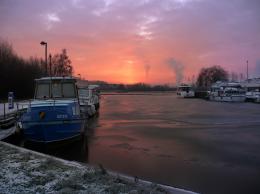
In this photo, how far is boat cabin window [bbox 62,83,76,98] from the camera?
17938 mm

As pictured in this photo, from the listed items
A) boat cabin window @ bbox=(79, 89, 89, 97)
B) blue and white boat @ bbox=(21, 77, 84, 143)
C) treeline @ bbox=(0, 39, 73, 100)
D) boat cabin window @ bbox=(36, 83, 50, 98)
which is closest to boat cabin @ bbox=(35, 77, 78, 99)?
boat cabin window @ bbox=(36, 83, 50, 98)

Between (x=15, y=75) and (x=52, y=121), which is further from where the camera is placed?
(x=15, y=75)

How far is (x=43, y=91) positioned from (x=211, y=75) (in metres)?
157

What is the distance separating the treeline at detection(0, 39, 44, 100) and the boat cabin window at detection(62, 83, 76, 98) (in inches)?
1511

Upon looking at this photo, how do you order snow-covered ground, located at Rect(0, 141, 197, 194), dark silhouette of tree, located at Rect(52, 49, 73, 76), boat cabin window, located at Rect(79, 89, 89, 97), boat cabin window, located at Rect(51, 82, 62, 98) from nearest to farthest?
snow-covered ground, located at Rect(0, 141, 197, 194) → boat cabin window, located at Rect(51, 82, 62, 98) → boat cabin window, located at Rect(79, 89, 89, 97) → dark silhouette of tree, located at Rect(52, 49, 73, 76)

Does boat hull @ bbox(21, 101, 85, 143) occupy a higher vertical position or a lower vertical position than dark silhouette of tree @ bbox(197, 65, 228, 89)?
lower

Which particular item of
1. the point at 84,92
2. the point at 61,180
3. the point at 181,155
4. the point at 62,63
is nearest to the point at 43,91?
the point at 181,155

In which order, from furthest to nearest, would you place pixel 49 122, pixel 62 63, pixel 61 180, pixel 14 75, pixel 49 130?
pixel 62 63, pixel 14 75, pixel 49 130, pixel 49 122, pixel 61 180

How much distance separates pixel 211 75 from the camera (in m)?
169

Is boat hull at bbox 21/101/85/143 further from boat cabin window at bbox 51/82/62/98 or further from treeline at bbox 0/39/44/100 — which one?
treeline at bbox 0/39/44/100

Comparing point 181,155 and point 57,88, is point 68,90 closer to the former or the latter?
point 57,88

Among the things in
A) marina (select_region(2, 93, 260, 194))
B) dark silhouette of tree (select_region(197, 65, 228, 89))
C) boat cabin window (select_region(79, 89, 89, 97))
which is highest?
dark silhouette of tree (select_region(197, 65, 228, 89))

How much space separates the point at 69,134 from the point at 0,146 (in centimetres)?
356

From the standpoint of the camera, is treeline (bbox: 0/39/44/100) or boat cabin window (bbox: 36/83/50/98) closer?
boat cabin window (bbox: 36/83/50/98)
